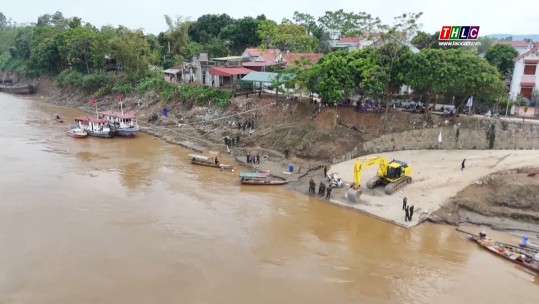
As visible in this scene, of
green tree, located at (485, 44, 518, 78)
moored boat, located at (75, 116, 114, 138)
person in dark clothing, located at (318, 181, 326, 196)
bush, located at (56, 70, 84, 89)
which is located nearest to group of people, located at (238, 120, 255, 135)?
moored boat, located at (75, 116, 114, 138)

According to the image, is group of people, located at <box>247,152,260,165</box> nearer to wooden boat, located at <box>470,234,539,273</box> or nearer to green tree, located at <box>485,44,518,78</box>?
wooden boat, located at <box>470,234,539,273</box>

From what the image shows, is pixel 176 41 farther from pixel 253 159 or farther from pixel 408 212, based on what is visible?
pixel 408 212

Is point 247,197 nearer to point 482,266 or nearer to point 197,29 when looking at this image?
point 482,266

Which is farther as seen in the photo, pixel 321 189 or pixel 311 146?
pixel 311 146

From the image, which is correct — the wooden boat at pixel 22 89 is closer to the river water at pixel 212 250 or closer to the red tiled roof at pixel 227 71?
the red tiled roof at pixel 227 71

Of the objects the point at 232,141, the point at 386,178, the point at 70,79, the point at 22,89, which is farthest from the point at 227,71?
the point at 22,89

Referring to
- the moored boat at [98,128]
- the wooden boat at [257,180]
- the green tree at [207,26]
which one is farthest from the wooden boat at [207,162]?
the green tree at [207,26]
